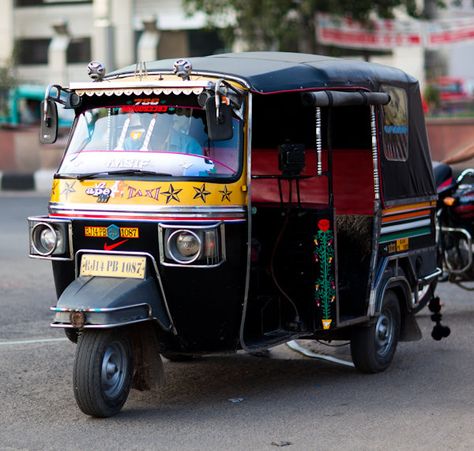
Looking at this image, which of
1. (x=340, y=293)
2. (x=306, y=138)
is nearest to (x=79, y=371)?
(x=340, y=293)

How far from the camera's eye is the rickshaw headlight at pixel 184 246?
6477 mm

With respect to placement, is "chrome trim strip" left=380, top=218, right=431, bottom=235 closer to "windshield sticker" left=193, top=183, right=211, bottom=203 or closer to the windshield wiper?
"windshield sticker" left=193, top=183, right=211, bottom=203

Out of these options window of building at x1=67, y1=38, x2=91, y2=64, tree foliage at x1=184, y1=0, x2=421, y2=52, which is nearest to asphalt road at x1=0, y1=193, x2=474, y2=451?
tree foliage at x1=184, y1=0, x2=421, y2=52

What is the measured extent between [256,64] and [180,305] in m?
1.65

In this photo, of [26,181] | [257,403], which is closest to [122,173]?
[257,403]

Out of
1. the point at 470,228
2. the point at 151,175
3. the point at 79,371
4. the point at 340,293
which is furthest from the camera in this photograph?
the point at 470,228

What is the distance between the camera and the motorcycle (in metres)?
10.1

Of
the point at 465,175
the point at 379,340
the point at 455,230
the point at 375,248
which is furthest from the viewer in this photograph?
the point at 465,175

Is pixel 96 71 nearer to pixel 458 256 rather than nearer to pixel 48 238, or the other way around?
pixel 48 238

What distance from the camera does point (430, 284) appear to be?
883cm

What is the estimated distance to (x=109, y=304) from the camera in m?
6.23

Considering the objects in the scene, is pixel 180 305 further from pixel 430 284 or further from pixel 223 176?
pixel 430 284

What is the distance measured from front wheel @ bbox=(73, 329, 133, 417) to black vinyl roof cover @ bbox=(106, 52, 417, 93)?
1.71m

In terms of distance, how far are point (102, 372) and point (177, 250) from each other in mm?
817
